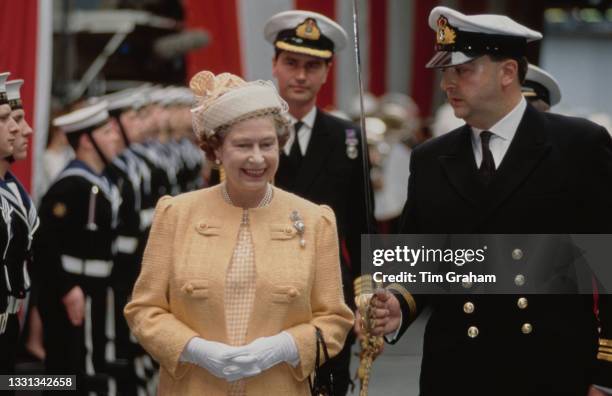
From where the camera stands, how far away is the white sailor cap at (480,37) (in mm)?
5465

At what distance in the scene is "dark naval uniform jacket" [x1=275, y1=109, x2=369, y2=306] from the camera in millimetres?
7035

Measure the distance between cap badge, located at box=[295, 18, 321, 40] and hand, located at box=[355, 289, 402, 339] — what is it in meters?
2.30

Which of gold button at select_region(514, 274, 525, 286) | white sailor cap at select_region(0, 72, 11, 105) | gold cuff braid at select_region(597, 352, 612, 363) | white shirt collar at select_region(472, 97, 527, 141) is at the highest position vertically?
white sailor cap at select_region(0, 72, 11, 105)

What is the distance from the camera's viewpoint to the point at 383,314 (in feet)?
17.9

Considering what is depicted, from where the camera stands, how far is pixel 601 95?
33.1 m

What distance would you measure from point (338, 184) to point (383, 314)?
5.59ft

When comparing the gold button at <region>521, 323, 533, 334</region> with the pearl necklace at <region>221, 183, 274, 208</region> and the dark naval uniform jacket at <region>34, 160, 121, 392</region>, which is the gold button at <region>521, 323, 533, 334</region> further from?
the dark naval uniform jacket at <region>34, 160, 121, 392</region>

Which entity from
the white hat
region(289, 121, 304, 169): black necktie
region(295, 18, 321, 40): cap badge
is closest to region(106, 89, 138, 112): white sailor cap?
region(295, 18, 321, 40): cap badge

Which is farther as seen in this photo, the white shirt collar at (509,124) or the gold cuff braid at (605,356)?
the white shirt collar at (509,124)

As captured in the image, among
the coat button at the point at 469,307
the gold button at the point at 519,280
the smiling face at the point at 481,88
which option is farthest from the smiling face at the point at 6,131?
the gold button at the point at 519,280

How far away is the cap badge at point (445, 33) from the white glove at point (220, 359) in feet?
4.72

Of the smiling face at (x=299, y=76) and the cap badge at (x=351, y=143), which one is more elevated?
the smiling face at (x=299, y=76)

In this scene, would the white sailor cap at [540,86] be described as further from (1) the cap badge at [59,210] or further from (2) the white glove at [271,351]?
(1) the cap badge at [59,210]

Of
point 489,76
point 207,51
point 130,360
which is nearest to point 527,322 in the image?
point 489,76
